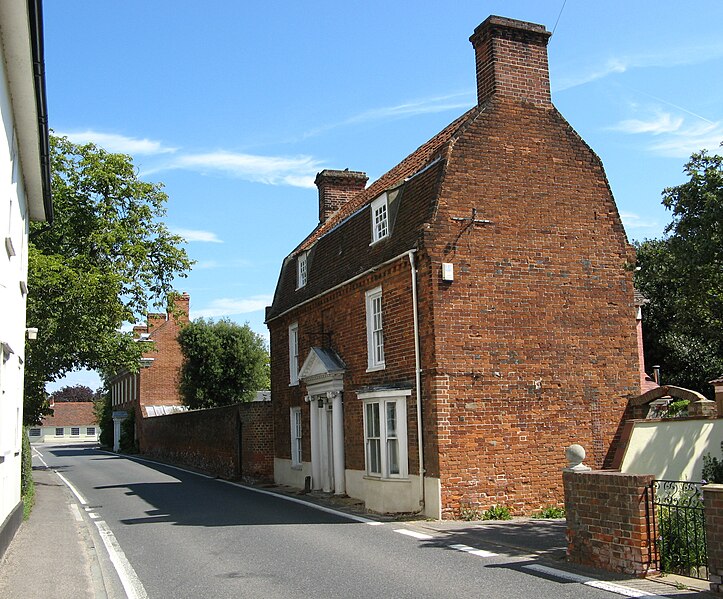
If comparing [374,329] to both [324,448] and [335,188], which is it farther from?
[335,188]

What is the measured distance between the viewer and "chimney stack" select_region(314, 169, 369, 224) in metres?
28.6

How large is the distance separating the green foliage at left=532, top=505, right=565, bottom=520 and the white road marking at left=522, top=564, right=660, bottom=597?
621 centimetres

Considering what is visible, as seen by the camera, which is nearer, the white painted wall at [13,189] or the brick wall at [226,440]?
the white painted wall at [13,189]

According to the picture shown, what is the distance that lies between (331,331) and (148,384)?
36.5 m

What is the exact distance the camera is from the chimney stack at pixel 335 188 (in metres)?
28.6

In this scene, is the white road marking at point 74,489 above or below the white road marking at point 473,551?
below

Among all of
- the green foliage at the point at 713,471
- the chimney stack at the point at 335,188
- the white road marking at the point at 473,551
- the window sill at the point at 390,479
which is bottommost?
the white road marking at the point at 473,551

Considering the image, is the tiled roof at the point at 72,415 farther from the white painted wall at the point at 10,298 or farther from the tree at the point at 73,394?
the white painted wall at the point at 10,298

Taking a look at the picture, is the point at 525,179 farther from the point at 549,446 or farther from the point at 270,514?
the point at 270,514

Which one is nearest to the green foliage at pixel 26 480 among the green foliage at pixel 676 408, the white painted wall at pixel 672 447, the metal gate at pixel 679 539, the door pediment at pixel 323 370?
the door pediment at pixel 323 370

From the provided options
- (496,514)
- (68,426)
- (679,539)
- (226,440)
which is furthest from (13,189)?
(68,426)

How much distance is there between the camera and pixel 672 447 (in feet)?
52.5

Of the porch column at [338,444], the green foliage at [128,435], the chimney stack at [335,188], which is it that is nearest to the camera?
the porch column at [338,444]

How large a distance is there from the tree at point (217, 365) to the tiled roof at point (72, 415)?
6843cm
